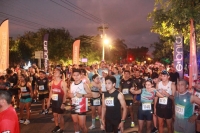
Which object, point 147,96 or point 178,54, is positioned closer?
point 147,96

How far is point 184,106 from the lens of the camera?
4.68m

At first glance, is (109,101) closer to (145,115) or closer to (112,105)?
(112,105)

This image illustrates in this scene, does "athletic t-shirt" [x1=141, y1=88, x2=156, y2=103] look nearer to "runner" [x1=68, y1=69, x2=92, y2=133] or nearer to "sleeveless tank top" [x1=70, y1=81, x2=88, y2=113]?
"runner" [x1=68, y1=69, x2=92, y2=133]

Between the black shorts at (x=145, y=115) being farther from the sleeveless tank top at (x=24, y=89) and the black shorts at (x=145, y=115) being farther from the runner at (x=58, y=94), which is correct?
the sleeveless tank top at (x=24, y=89)

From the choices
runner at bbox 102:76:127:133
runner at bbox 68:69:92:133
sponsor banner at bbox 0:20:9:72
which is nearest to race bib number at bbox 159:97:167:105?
runner at bbox 102:76:127:133

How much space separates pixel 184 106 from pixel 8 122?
3.52m

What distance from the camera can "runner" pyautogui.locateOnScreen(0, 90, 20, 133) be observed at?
2907 millimetres

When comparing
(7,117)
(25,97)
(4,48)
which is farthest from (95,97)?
(4,48)

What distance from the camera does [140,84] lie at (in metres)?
8.84

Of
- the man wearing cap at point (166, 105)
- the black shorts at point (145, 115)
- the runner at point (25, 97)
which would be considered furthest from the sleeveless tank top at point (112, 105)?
the runner at point (25, 97)

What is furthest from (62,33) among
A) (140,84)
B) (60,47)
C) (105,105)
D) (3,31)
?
(105,105)

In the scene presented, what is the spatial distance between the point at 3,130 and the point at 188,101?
3.65 meters

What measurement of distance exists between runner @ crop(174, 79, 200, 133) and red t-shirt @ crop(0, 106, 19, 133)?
3371 millimetres

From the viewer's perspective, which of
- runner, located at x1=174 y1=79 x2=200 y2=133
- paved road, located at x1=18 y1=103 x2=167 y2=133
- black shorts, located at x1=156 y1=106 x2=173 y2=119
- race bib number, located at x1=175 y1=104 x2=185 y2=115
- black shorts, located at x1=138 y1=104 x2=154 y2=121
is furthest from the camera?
paved road, located at x1=18 y1=103 x2=167 y2=133
